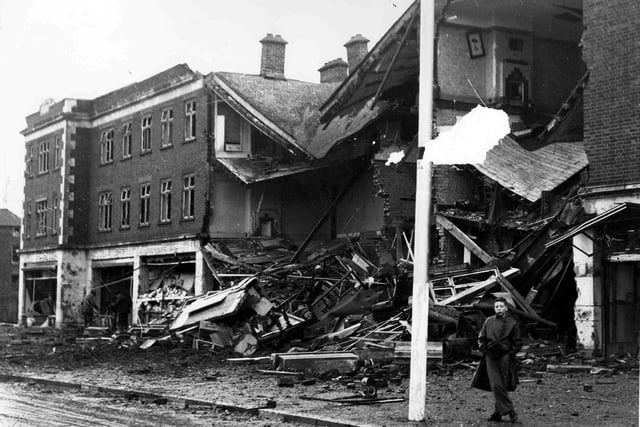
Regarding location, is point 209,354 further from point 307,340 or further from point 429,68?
point 429,68

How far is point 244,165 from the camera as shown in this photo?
3319 centimetres

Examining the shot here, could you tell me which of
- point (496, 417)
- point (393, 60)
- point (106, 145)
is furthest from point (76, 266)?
point (496, 417)

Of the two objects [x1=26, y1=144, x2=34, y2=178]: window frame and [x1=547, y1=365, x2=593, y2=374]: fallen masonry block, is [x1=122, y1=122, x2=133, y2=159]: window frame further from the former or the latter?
[x1=547, y1=365, x2=593, y2=374]: fallen masonry block

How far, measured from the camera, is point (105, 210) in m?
42.1

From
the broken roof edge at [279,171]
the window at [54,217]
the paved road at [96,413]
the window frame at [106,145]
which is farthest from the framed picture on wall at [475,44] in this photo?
the window at [54,217]

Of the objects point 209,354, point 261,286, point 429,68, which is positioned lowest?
point 209,354

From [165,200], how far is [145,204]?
1.93m

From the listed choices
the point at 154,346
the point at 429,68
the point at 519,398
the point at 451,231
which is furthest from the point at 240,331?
the point at 429,68

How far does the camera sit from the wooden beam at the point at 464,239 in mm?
22078

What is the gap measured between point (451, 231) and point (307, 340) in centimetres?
456

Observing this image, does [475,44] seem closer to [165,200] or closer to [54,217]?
[165,200]

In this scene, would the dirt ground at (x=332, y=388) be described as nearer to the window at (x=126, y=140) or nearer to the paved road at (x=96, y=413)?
the paved road at (x=96, y=413)

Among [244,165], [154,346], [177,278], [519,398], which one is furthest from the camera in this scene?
[177,278]

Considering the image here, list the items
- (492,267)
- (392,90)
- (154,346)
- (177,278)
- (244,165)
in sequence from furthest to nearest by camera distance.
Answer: (177,278) → (244,165) → (392,90) → (154,346) → (492,267)
